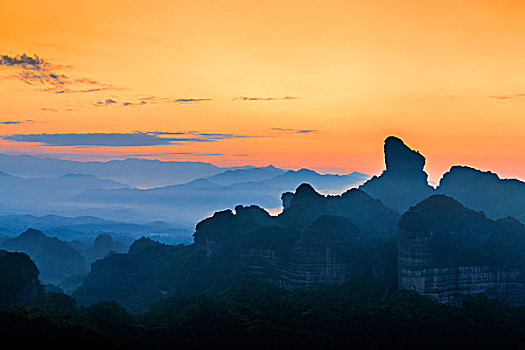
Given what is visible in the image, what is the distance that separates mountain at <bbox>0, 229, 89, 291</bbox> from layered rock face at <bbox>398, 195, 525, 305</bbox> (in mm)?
113170

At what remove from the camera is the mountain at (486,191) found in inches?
4140

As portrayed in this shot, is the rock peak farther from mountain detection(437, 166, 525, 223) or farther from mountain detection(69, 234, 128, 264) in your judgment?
mountain detection(69, 234, 128, 264)

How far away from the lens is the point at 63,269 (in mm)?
152000

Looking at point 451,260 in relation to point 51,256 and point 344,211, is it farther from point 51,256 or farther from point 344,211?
point 51,256

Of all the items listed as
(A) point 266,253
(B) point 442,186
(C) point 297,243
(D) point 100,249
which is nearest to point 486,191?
(B) point 442,186

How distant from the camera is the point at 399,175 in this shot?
412 feet

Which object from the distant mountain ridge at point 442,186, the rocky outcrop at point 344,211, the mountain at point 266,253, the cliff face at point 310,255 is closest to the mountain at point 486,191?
the distant mountain ridge at point 442,186

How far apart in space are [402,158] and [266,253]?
6348 cm

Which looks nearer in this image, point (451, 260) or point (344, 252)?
point (451, 260)

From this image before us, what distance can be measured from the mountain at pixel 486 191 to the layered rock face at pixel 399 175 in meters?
5.15

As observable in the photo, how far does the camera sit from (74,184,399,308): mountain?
69.1 meters

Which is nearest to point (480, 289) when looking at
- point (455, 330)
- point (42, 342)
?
point (455, 330)

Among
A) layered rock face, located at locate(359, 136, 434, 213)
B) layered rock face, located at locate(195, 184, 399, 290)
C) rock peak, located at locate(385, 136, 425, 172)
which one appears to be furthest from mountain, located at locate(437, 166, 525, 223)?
layered rock face, located at locate(195, 184, 399, 290)

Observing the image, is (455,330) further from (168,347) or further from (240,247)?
(240,247)
